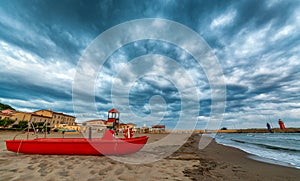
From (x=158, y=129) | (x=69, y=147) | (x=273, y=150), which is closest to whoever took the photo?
(x=69, y=147)

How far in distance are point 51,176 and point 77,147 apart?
3.14 metres

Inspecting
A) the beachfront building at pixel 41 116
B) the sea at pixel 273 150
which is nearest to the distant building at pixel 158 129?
the beachfront building at pixel 41 116

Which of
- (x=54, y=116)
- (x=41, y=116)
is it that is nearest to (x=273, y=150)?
(x=41, y=116)

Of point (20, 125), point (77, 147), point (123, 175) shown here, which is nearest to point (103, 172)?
point (123, 175)

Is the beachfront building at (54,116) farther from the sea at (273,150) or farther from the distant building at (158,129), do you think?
the sea at (273,150)

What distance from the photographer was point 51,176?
4.17m

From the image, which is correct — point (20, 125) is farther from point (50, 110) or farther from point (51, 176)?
point (51, 176)

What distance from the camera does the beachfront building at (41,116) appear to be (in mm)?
45069

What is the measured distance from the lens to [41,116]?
5247 centimetres

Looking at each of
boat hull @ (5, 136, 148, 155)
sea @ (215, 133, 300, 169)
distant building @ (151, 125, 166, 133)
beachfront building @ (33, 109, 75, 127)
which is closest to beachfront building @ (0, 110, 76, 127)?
beachfront building @ (33, 109, 75, 127)

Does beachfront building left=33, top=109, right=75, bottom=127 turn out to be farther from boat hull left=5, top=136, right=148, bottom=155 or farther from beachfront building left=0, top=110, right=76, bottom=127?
boat hull left=5, top=136, right=148, bottom=155

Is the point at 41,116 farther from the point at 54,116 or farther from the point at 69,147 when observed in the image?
the point at 69,147

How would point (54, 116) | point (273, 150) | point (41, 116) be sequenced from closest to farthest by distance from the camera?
point (273, 150)
point (41, 116)
point (54, 116)

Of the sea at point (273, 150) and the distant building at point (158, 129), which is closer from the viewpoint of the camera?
the sea at point (273, 150)
